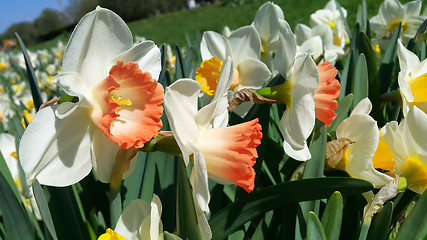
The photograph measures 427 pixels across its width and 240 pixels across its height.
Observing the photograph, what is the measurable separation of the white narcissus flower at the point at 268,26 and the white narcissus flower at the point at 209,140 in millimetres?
662

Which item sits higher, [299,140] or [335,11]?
[299,140]

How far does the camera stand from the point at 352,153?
79 cm

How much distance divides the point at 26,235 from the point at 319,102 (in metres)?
0.61

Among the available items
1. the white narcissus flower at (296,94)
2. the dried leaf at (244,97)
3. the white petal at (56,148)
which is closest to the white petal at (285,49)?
the white narcissus flower at (296,94)

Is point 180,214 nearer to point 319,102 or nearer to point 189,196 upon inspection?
point 189,196

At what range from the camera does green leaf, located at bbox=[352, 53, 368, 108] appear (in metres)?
1.12

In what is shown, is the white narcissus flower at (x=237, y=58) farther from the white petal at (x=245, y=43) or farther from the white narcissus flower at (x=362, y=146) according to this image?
the white narcissus flower at (x=362, y=146)

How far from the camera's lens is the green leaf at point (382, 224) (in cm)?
76

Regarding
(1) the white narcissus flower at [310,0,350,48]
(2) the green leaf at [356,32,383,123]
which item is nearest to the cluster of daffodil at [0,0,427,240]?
(2) the green leaf at [356,32,383,123]

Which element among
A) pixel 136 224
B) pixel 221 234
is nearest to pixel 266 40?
pixel 221 234

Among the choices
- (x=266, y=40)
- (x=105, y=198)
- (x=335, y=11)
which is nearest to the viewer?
(x=105, y=198)

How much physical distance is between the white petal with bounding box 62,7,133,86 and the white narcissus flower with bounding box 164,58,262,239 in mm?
133

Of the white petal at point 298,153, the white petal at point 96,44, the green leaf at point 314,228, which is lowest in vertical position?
the green leaf at point 314,228

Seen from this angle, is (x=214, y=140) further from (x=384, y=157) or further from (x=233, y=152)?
(x=384, y=157)
